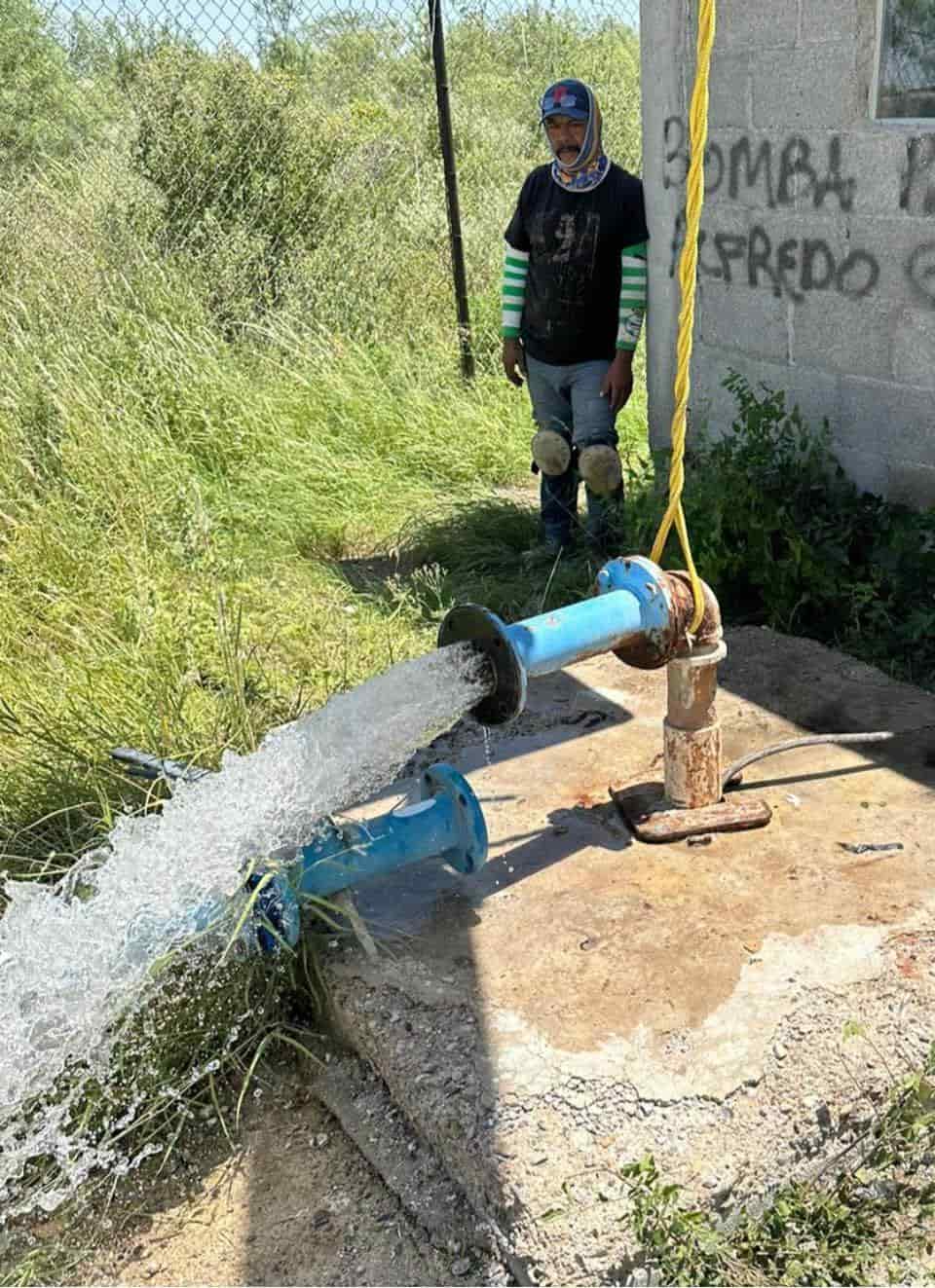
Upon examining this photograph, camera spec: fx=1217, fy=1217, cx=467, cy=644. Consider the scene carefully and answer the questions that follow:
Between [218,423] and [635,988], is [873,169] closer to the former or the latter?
[635,988]

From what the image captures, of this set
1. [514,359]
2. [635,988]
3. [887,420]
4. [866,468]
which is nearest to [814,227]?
[887,420]

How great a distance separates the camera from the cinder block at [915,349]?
3637mm

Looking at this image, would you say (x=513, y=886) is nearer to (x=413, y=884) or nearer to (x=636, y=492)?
(x=413, y=884)

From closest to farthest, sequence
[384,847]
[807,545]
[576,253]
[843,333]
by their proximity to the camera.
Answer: [384,847], [807,545], [843,333], [576,253]

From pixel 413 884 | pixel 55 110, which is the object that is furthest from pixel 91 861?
pixel 55 110

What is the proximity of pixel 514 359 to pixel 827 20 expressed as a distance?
5.89 feet

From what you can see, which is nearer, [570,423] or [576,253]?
[576,253]

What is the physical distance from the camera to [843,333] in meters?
3.93

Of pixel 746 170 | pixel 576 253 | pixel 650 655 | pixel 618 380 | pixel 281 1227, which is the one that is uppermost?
pixel 746 170

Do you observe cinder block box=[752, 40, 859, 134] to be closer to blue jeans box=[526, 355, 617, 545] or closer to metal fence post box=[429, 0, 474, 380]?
blue jeans box=[526, 355, 617, 545]

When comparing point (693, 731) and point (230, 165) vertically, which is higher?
point (230, 165)

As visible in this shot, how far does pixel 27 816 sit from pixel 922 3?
11.0 feet

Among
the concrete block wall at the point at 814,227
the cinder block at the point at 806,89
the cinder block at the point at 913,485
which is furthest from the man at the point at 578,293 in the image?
the cinder block at the point at 913,485

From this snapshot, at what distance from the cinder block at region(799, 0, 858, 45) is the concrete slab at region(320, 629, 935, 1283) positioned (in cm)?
216
